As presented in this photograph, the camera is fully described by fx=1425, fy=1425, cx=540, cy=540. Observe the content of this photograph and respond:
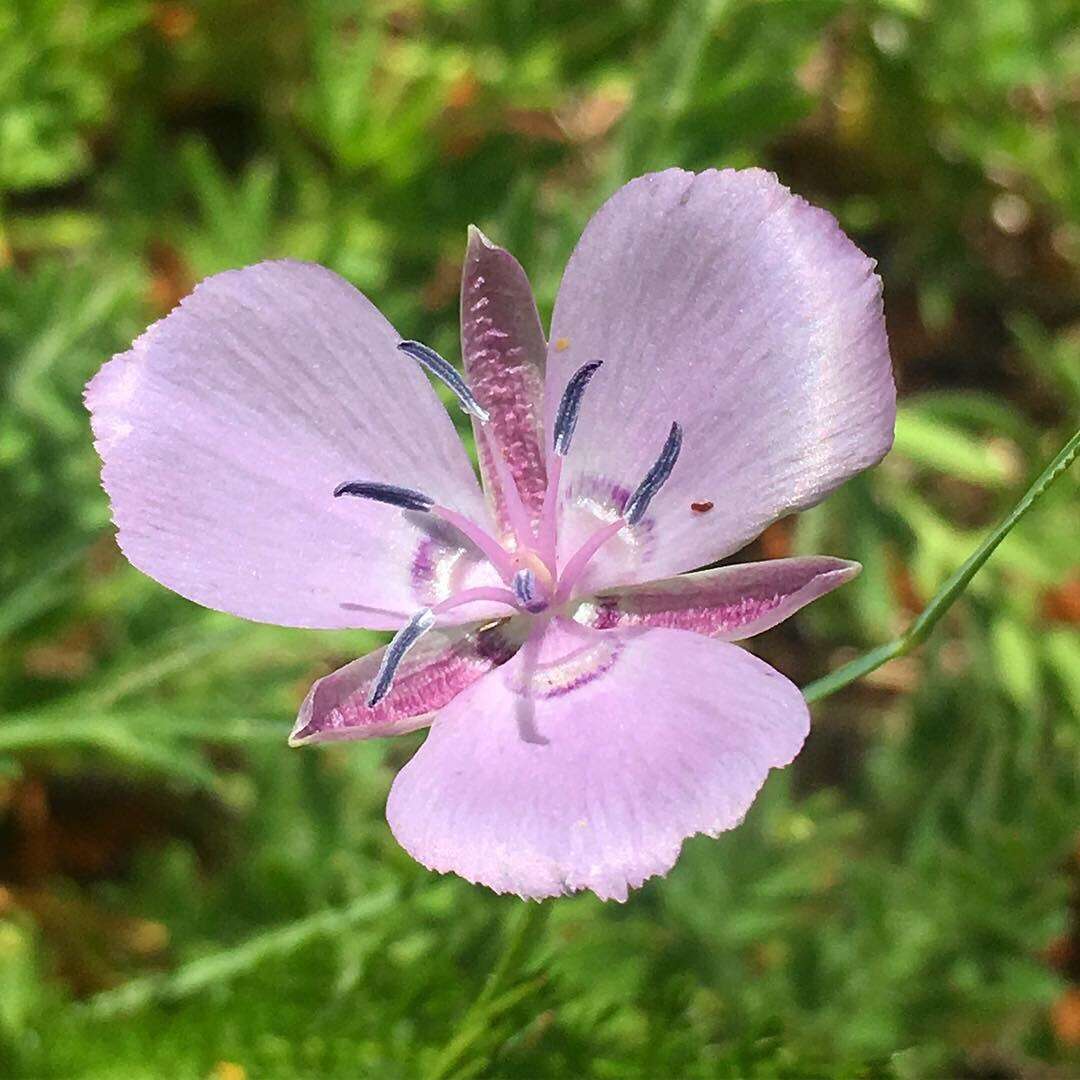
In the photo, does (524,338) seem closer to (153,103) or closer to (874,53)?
(874,53)

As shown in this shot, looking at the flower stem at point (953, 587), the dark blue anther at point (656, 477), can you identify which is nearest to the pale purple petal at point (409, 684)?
the dark blue anther at point (656, 477)

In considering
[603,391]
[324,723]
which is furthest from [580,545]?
[324,723]

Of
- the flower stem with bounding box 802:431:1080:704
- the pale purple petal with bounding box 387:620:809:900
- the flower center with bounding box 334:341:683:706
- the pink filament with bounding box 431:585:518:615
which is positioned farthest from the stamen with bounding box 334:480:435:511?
the flower stem with bounding box 802:431:1080:704

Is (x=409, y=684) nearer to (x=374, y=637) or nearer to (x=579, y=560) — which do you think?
(x=579, y=560)

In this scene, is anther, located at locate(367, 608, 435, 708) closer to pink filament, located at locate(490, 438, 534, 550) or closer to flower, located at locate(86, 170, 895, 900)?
flower, located at locate(86, 170, 895, 900)

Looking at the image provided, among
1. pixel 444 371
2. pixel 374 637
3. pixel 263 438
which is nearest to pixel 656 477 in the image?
pixel 444 371

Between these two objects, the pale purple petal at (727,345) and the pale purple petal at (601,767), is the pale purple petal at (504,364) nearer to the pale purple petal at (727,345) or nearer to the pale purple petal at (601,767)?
the pale purple petal at (727,345)

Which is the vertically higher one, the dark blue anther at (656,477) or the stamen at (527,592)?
the dark blue anther at (656,477)
